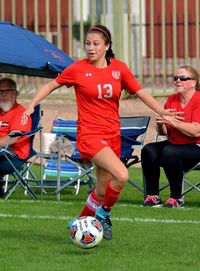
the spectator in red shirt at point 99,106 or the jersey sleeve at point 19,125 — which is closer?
the spectator in red shirt at point 99,106

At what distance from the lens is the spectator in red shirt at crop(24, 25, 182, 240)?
32.6 feet

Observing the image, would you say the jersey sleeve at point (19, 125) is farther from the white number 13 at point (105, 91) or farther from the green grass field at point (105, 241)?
the white number 13 at point (105, 91)

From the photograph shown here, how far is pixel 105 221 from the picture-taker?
32.9 ft

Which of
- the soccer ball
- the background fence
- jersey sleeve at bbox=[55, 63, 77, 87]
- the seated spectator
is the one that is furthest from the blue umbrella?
Answer: the background fence

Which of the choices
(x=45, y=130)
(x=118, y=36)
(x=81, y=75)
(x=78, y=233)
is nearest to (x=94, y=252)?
(x=78, y=233)

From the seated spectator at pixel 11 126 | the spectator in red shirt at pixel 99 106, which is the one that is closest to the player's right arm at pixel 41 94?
the spectator in red shirt at pixel 99 106

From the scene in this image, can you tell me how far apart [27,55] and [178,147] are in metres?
2.22

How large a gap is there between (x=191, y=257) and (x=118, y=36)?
46.7 ft

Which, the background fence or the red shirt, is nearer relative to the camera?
the red shirt

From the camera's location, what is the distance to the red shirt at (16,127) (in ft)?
44.7

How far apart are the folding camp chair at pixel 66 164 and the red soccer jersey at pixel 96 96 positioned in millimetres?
3048

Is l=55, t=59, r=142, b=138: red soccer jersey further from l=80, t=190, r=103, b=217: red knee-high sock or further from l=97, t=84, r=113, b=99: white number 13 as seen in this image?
l=80, t=190, r=103, b=217: red knee-high sock

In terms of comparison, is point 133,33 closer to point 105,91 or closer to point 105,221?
point 105,91

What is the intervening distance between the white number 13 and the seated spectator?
364 cm
